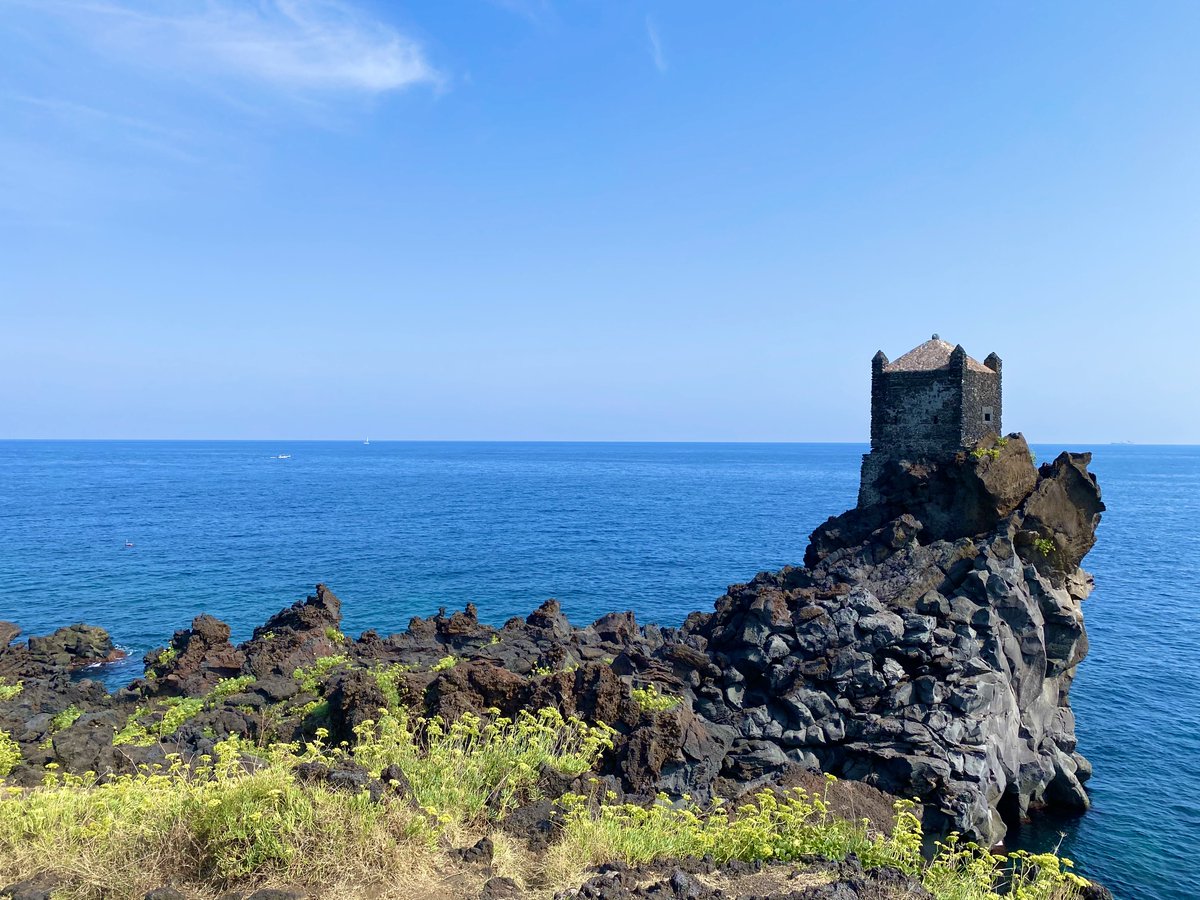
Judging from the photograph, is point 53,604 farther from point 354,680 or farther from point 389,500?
point 389,500

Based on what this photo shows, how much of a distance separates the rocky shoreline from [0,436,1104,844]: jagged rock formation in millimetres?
79

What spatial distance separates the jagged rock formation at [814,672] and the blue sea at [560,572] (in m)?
3.51

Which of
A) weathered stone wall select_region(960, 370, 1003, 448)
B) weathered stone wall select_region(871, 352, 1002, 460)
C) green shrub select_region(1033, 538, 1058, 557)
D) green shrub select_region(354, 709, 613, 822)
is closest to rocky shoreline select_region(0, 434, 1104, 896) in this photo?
green shrub select_region(1033, 538, 1058, 557)

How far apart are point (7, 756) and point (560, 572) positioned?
43.6 meters

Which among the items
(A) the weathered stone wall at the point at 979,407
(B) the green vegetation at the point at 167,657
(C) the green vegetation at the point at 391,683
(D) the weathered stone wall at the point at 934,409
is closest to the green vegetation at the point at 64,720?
(B) the green vegetation at the point at 167,657

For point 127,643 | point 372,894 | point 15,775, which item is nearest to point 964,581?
point 372,894

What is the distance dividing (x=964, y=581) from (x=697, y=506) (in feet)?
282

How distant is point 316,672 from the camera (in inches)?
1008

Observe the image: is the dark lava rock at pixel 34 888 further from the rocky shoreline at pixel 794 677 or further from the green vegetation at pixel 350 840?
the rocky shoreline at pixel 794 677

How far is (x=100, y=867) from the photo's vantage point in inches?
360

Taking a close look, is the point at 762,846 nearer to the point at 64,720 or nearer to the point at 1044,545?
the point at 64,720

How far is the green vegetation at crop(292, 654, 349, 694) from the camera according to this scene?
2400 cm

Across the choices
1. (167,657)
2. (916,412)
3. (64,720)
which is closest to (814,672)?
(916,412)

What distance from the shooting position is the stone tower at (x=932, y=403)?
33031 millimetres
